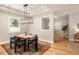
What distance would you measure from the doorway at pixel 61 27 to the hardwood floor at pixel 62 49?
0.10 metres

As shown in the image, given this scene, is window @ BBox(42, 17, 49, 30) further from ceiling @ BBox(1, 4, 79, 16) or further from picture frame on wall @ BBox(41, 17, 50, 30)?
ceiling @ BBox(1, 4, 79, 16)

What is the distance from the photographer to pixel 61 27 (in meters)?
1.72

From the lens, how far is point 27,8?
1.66 metres

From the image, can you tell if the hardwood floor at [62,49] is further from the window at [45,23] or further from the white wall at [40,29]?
the window at [45,23]

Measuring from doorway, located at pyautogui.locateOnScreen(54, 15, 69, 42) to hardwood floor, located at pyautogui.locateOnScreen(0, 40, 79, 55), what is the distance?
99mm

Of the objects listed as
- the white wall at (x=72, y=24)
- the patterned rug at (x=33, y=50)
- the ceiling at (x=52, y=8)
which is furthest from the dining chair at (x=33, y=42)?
the white wall at (x=72, y=24)

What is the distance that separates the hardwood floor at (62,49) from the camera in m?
1.64

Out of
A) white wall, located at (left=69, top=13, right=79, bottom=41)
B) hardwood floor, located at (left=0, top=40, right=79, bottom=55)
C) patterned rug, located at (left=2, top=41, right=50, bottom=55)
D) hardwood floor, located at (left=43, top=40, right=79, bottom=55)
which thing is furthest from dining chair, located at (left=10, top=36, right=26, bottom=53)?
white wall, located at (left=69, top=13, right=79, bottom=41)

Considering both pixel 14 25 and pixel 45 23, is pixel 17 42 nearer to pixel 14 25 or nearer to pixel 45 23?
pixel 14 25

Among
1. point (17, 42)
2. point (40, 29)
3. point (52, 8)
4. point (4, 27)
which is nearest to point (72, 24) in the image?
point (52, 8)

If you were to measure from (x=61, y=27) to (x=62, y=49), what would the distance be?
399mm

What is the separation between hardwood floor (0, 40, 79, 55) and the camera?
1639mm
